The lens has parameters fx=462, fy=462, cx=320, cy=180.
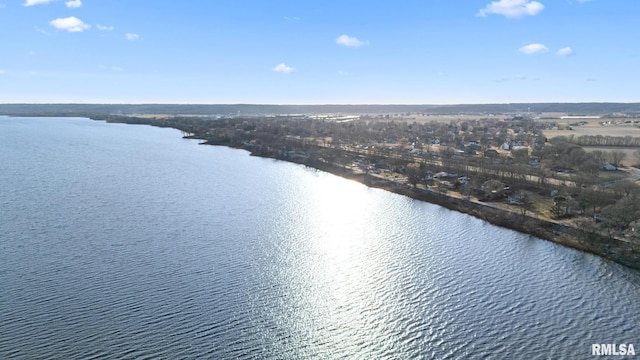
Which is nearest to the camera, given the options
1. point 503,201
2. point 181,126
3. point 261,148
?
point 503,201

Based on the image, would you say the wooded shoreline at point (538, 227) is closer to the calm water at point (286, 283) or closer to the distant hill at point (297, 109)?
the calm water at point (286, 283)

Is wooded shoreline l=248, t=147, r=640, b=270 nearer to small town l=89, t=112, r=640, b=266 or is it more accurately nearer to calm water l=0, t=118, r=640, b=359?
small town l=89, t=112, r=640, b=266

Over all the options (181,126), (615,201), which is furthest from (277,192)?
(181,126)

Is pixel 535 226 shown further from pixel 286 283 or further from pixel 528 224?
pixel 286 283

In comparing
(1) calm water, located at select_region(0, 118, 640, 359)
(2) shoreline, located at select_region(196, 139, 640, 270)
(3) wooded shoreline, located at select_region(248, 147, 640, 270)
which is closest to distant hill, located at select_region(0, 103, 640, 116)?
(2) shoreline, located at select_region(196, 139, 640, 270)

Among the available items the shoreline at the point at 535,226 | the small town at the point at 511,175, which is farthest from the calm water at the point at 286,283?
the small town at the point at 511,175

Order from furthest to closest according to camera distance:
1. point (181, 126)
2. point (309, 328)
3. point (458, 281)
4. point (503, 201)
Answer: point (181, 126), point (503, 201), point (458, 281), point (309, 328)

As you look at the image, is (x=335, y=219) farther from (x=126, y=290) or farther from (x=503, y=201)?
(x=126, y=290)
